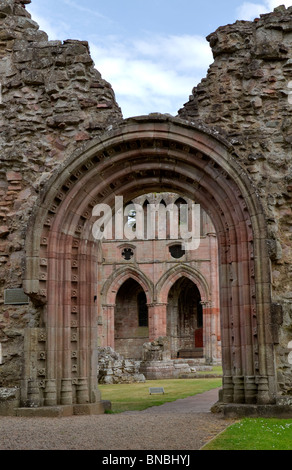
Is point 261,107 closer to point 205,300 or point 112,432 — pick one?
point 112,432

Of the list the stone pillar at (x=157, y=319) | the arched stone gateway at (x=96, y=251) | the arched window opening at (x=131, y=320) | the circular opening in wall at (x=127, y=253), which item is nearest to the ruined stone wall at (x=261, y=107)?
the arched stone gateway at (x=96, y=251)

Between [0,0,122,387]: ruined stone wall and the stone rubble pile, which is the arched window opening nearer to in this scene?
the stone rubble pile

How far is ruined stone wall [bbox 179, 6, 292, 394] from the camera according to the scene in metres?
9.31

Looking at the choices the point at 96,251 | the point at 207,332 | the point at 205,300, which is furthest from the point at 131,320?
the point at 96,251

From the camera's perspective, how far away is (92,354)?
9914mm

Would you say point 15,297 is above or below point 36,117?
below

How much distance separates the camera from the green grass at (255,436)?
577 cm

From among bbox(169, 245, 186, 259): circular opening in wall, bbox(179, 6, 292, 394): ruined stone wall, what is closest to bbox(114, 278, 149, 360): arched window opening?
bbox(169, 245, 186, 259): circular opening in wall

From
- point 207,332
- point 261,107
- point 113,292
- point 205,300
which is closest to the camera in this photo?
point 261,107

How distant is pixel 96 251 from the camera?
10.4 meters

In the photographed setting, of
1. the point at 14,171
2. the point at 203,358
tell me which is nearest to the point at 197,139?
the point at 14,171

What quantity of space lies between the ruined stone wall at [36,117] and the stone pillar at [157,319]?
2215 cm

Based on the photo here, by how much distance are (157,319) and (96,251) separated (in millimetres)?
21885

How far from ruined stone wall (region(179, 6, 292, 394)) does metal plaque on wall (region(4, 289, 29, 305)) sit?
13.0 feet
